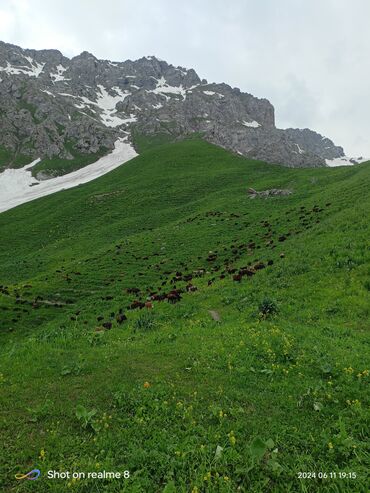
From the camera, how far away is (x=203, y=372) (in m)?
11.2

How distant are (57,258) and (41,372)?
1458 inches

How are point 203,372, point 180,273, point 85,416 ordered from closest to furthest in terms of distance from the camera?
point 85,416 → point 203,372 → point 180,273

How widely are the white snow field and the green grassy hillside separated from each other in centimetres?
8290

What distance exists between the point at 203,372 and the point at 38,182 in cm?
13433

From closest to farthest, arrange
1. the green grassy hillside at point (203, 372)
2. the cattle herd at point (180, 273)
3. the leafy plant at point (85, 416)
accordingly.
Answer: the green grassy hillside at point (203, 372) → the leafy plant at point (85, 416) → the cattle herd at point (180, 273)

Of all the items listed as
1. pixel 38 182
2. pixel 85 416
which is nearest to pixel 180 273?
pixel 85 416

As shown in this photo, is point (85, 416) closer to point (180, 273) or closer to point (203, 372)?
point (203, 372)

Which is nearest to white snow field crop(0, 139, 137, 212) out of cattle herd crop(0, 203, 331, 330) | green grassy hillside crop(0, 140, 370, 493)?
cattle herd crop(0, 203, 331, 330)

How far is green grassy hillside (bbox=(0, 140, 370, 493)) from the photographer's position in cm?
724

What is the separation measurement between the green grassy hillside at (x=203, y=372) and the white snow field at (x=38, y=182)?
8290 cm

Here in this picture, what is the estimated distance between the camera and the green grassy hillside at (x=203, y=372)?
285 inches

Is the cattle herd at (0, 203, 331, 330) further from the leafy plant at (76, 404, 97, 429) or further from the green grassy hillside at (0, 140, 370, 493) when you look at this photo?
the leafy plant at (76, 404, 97, 429)

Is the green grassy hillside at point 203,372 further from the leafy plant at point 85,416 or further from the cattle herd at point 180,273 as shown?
the cattle herd at point 180,273

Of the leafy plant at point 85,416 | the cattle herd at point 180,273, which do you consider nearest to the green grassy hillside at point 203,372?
the leafy plant at point 85,416
